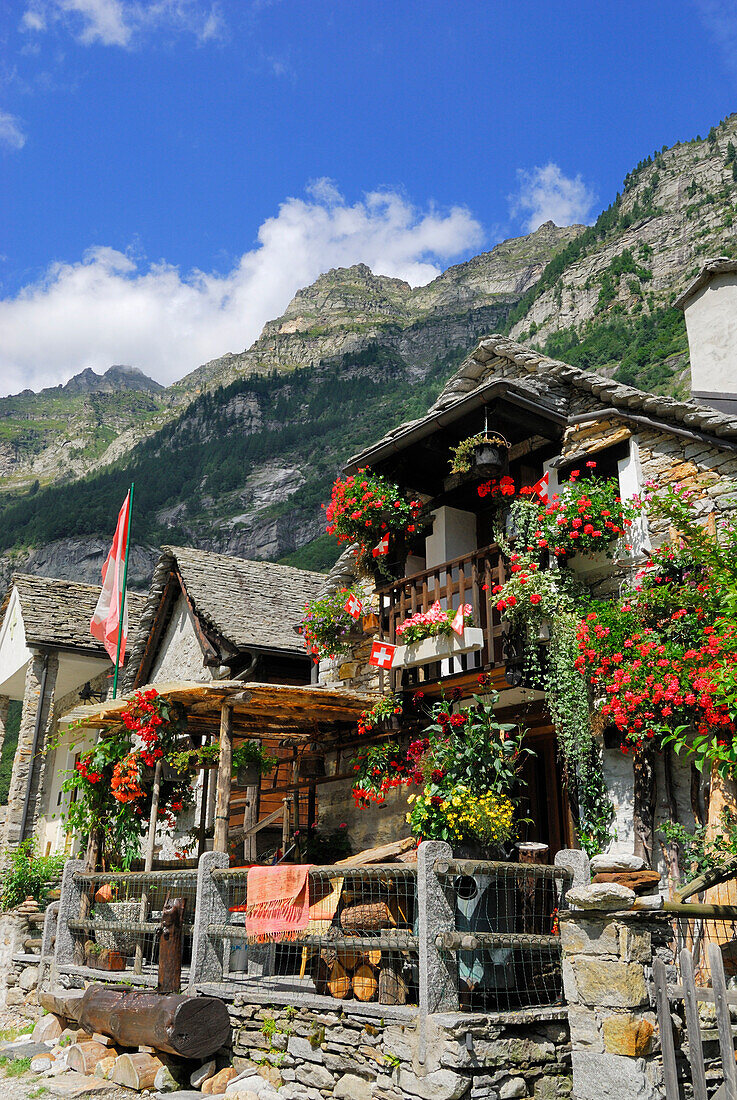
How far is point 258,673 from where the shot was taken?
1435 centimetres

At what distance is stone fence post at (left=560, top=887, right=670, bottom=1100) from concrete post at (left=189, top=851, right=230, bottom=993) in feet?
11.7

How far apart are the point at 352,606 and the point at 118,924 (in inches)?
204

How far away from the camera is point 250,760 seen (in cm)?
1272

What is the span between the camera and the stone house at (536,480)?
30.5 feet

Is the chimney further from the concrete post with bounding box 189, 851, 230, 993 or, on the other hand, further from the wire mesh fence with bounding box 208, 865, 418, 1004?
the concrete post with bounding box 189, 851, 230, 993

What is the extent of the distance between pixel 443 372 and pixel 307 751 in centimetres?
8267

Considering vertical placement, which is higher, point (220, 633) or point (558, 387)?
point (558, 387)

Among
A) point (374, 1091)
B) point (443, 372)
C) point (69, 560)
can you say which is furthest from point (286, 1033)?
point (443, 372)

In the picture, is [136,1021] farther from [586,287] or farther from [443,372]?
[443,372]

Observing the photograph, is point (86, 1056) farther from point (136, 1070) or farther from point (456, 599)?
point (456, 599)

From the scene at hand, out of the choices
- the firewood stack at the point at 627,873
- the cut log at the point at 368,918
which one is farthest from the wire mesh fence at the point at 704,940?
the cut log at the point at 368,918

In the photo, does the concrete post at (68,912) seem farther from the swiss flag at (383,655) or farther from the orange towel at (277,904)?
the swiss flag at (383,655)

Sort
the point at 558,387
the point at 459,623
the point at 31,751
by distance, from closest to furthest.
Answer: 1. the point at 459,623
2. the point at 558,387
3. the point at 31,751

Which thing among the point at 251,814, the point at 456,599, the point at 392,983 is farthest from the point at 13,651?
the point at 392,983
